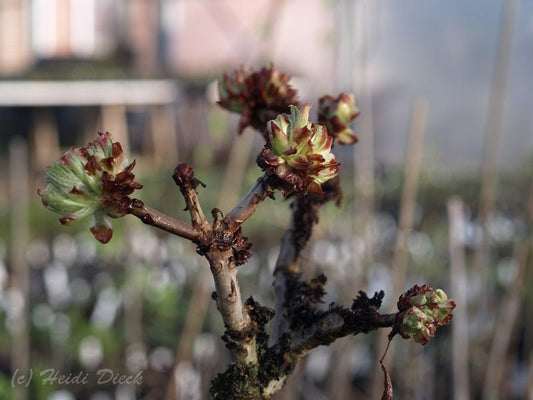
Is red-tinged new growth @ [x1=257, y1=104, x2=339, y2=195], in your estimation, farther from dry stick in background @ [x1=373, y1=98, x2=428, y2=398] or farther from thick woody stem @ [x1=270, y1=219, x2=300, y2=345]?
dry stick in background @ [x1=373, y1=98, x2=428, y2=398]

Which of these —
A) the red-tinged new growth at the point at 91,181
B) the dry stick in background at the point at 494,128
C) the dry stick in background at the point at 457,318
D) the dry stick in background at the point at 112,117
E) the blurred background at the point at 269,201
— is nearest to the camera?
the red-tinged new growth at the point at 91,181

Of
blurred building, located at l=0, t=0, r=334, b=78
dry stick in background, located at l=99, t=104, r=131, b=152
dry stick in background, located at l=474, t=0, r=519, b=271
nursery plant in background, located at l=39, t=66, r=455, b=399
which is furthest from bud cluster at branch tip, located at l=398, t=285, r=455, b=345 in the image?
dry stick in background, located at l=99, t=104, r=131, b=152

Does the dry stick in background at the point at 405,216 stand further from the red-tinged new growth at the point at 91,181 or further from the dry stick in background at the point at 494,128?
the red-tinged new growth at the point at 91,181

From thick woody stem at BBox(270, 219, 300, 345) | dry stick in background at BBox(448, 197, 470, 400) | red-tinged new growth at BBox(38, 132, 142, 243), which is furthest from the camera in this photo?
dry stick in background at BBox(448, 197, 470, 400)

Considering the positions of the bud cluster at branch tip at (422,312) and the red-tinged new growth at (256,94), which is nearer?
the bud cluster at branch tip at (422,312)

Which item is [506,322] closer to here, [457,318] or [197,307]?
[457,318]

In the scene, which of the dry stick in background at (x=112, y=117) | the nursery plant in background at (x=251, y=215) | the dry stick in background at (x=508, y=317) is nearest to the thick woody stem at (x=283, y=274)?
the nursery plant in background at (x=251, y=215)
